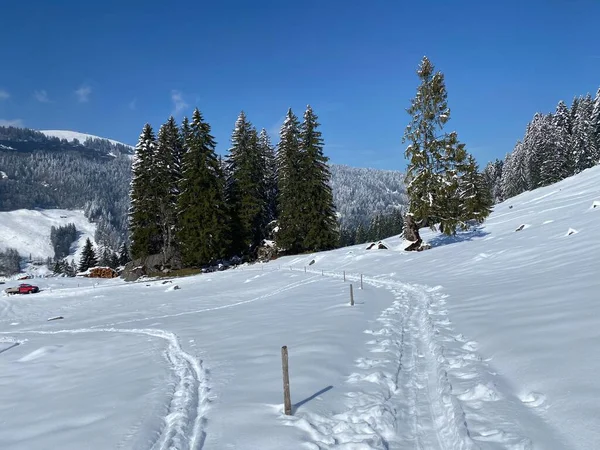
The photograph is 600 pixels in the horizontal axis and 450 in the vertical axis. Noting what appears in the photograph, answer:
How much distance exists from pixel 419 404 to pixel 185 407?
4.13 m

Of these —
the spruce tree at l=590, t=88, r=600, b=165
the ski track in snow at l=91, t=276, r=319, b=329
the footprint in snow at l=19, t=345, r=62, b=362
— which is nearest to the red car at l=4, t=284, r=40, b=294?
the ski track in snow at l=91, t=276, r=319, b=329

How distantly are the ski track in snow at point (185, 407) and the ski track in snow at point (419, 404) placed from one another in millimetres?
1483

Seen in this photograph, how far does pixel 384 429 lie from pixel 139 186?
44.9m

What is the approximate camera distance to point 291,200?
4338 centimetres

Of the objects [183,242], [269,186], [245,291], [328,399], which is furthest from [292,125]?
[328,399]

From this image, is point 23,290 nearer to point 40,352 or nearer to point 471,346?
point 40,352

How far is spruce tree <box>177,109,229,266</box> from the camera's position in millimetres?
42031

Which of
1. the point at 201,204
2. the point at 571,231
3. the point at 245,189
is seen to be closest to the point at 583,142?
the point at 571,231

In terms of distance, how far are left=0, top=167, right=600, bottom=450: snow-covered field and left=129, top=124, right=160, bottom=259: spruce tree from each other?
85.9 feet

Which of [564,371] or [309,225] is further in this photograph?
[309,225]

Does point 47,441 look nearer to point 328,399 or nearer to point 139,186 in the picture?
point 328,399

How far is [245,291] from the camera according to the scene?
27.1 meters

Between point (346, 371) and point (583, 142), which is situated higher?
point (583, 142)

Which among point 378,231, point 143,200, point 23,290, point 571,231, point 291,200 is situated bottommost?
point 23,290
